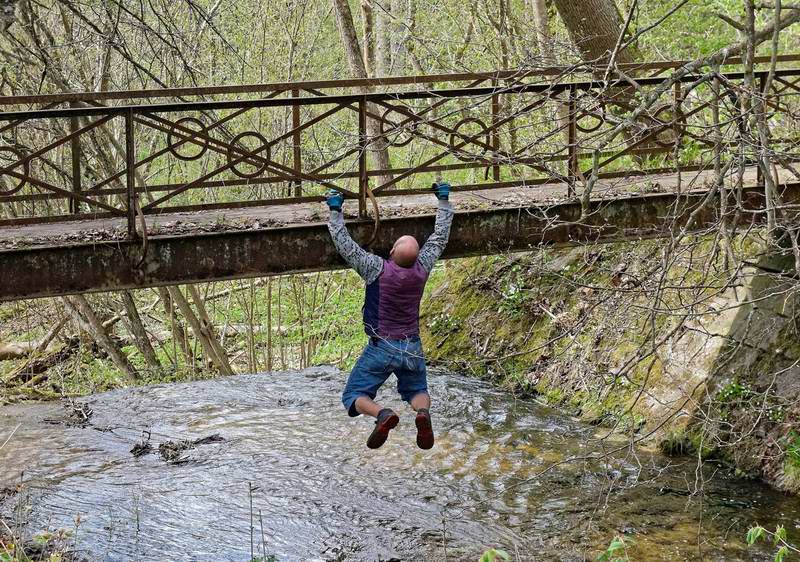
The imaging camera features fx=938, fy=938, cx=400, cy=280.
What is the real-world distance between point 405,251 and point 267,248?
107cm

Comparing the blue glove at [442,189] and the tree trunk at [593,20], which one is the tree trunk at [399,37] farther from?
the blue glove at [442,189]

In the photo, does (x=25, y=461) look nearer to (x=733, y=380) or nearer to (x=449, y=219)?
(x=449, y=219)

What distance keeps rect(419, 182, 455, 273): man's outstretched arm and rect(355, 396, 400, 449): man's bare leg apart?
1129 mm

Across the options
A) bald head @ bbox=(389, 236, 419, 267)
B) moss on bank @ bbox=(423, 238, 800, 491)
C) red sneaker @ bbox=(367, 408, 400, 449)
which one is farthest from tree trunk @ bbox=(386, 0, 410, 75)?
red sneaker @ bbox=(367, 408, 400, 449)

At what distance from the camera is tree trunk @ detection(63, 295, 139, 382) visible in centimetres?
1307

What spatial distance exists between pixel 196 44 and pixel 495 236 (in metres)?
6.34

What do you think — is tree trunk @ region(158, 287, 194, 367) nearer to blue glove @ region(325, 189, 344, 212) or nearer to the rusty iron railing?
→ the rusty iron railing

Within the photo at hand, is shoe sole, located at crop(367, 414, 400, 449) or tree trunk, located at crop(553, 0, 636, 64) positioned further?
tree trunk, located at crop(553, 0, 636, 64)

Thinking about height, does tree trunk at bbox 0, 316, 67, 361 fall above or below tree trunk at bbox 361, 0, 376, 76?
below

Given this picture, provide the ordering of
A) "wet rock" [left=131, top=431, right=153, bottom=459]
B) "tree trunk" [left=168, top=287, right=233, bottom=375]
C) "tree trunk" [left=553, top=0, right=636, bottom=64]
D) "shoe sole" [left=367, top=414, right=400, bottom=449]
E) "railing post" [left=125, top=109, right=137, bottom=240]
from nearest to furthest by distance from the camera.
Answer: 1. "railing post" [left=125, top=109, right=137, bottom=240]
2. "shoe sole" [left=367, top=414, right=400, bottom=449]
3. "wet rock" [left=131, top=431, right=153, bottom=459]
4. "tree trunk" [left=553, top=0, right=636, bottom=64]
5. "tree trunk" [left=168, top=287, right=233, bottom=375]

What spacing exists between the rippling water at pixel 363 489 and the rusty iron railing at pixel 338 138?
2409mm

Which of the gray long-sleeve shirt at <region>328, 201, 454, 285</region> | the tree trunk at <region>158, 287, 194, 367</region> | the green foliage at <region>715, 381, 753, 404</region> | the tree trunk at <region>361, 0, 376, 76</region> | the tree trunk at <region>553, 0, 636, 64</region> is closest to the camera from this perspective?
the gray long-sleeve shirt at <region>328, 201, 454, 285</region>

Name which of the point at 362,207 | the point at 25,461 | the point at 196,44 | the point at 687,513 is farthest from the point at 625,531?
the point at 196,44

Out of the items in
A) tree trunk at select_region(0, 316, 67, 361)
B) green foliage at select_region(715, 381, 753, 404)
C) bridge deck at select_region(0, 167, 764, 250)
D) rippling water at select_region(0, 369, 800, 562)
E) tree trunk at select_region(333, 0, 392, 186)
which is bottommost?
rippling water at select_region(0, 369, 800, 562)
